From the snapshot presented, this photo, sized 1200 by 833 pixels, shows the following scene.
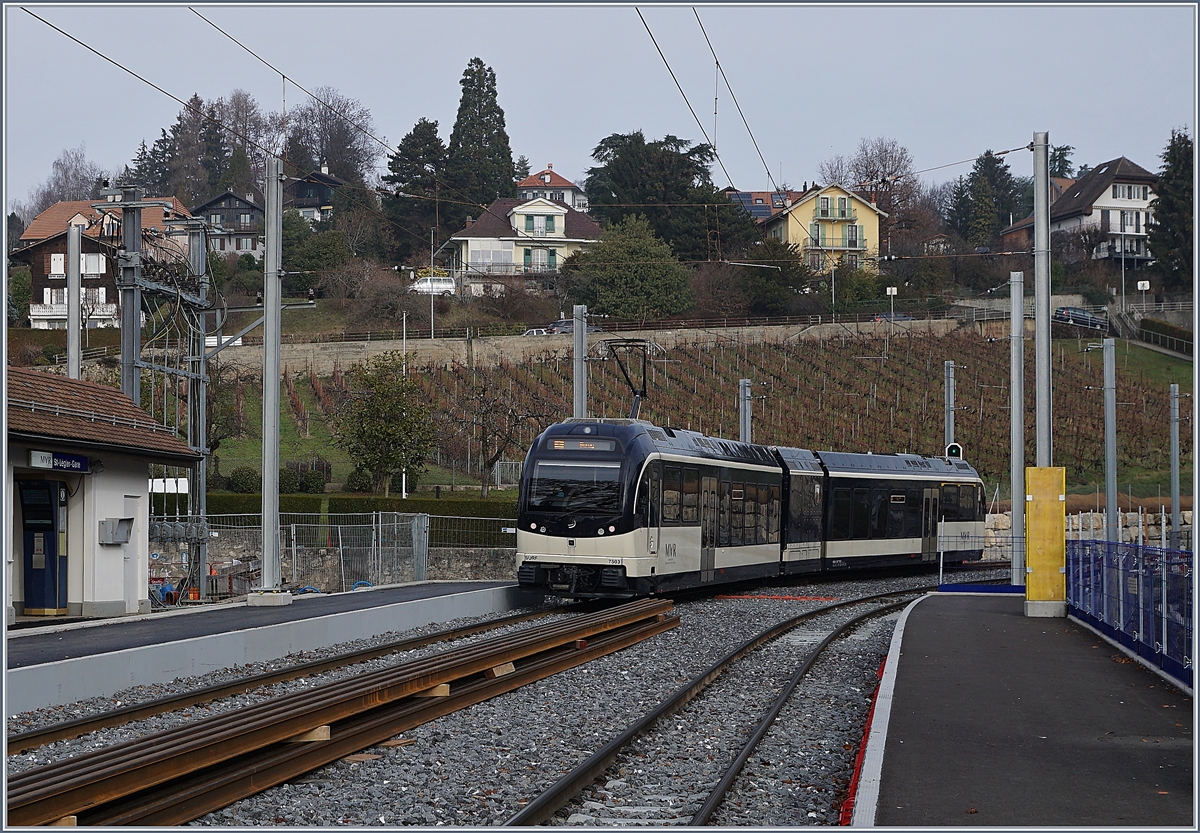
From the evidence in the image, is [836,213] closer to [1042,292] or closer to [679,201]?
[679,201]

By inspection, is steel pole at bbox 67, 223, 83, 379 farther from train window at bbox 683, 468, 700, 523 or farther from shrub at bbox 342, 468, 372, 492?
shrub at bbox 342, 468, 372, 492

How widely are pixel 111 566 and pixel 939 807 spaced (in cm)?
1763

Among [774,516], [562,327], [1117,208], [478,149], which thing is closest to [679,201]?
[562,327]

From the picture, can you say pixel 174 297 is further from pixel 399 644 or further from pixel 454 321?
pixel 454 321

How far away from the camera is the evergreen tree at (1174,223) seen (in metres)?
79.9

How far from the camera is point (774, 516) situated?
28.5 m

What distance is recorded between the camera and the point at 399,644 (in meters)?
16.1

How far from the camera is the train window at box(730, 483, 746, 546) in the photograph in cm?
2594

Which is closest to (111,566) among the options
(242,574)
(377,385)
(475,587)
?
(475,587)

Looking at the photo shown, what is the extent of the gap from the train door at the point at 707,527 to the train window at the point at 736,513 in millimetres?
1044

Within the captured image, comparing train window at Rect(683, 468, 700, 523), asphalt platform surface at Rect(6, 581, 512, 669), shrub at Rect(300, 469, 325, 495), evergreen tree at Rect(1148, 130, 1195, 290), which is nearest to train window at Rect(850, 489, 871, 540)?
train window at Rect(683, 468, 700, 523)

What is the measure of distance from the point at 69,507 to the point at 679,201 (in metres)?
69.8

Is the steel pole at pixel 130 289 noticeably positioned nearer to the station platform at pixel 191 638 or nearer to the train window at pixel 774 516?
the station platform at pixel 191 638

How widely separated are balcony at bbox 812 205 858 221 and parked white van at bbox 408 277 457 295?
30.5 meters
